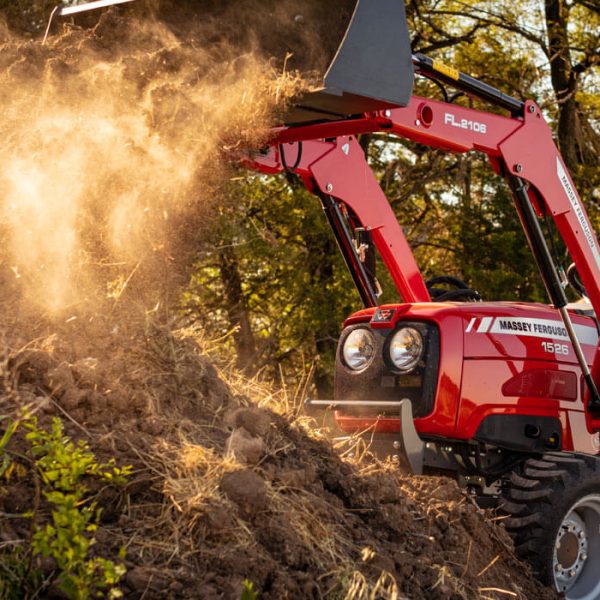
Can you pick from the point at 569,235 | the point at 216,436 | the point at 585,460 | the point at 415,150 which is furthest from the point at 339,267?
the point at 216,436

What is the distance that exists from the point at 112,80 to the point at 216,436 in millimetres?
1791

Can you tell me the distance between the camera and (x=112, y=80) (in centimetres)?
504

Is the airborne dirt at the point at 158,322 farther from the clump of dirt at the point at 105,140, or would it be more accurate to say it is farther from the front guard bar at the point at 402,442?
the front guard bar at the point at 402,442

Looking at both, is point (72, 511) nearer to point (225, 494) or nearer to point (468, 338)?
point (225, 494)

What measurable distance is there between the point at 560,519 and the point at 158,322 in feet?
7.48

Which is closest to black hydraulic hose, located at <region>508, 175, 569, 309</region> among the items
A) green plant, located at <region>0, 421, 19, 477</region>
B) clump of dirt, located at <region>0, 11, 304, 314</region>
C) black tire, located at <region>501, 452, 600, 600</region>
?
black tire, located at <region>501, 452, 600, 600</region>

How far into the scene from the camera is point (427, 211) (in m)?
15.0

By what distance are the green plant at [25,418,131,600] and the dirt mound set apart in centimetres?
8

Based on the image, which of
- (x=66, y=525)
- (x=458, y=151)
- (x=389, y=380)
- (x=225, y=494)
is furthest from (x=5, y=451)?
(x=458, y=151)

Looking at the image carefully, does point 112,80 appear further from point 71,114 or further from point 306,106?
point 306,106

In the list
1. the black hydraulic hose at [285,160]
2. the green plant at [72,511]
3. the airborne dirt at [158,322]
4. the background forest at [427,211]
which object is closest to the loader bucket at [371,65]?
the airborne dirt at [158,322]

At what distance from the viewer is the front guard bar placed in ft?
18.0

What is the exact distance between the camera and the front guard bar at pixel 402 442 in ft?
18.0

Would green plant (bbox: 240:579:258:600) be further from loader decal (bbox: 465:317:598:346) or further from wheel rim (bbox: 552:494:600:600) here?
loader decal (bbox: 465:317:598:346)
